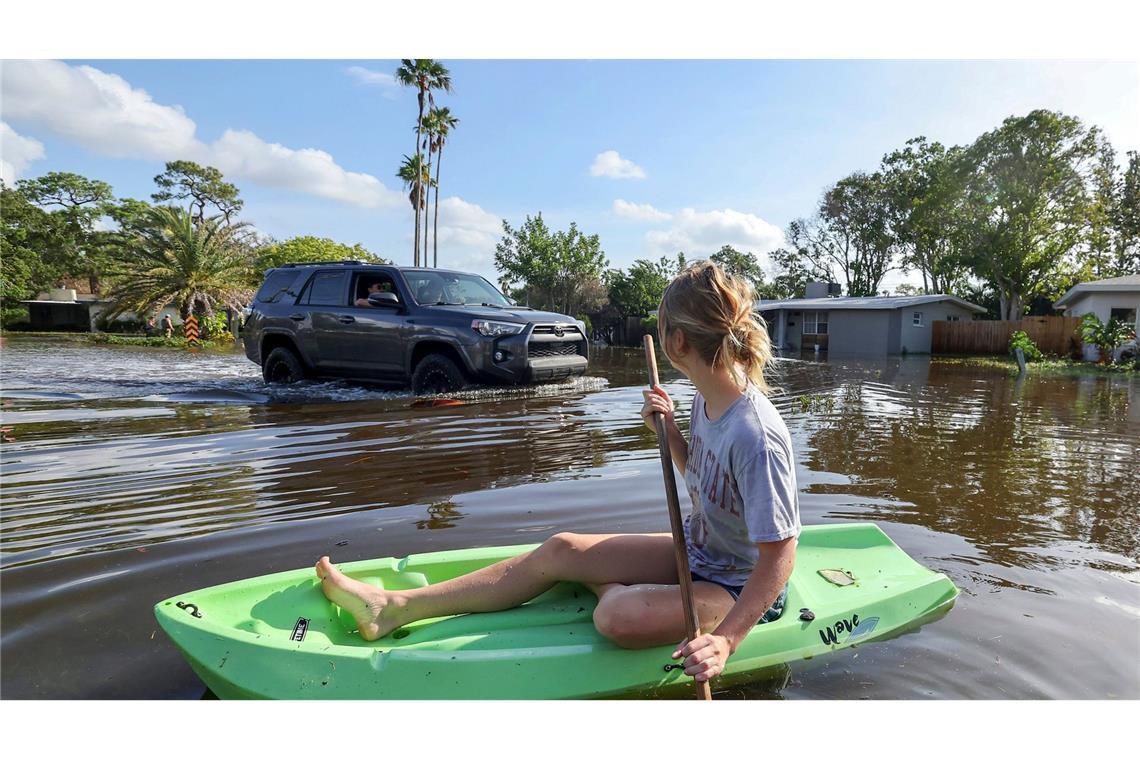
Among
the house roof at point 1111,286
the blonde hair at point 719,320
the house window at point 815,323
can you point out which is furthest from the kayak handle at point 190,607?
the house window at point 815,323

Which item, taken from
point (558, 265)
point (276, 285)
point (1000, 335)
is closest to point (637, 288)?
point (558, 265)

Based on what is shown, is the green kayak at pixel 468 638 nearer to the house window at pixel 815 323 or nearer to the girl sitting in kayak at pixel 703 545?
the girl sitting in kayak at pixel 703 545

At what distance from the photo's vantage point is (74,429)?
281 inches

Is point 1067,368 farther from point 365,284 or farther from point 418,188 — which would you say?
point 418,188

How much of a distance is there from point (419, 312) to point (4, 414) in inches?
195

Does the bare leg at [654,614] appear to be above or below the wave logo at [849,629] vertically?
above

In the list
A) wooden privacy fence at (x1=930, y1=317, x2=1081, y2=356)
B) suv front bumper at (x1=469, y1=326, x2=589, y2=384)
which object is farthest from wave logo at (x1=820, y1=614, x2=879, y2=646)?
Answer: wooden privacy fence at (x1=930, y1=317, x2=1081, y2=356)

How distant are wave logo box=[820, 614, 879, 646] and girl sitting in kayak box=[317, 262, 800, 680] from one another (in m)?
0.23

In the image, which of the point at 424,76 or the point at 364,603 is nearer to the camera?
the point at 364,603

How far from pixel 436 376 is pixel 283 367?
3012 mm

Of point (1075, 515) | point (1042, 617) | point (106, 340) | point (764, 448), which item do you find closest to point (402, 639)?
point (764, 448)

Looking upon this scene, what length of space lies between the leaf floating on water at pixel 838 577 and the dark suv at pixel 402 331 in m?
6.10

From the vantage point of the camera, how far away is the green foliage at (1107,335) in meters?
21.1

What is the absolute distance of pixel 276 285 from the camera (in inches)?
420
